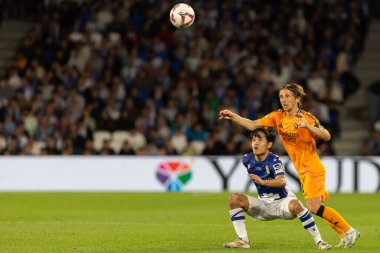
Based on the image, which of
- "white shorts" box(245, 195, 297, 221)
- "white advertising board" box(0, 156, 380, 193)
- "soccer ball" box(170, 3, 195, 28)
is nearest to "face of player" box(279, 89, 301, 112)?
"white shorts" box(245, 195, 297, 221)

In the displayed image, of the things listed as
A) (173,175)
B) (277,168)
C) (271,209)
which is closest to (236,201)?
(271,209)

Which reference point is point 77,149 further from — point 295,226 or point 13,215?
point 295,226

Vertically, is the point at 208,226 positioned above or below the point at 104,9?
below

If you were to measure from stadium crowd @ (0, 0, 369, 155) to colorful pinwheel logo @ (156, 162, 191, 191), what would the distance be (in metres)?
1.02

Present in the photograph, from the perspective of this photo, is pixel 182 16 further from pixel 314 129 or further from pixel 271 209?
pixel 271 209

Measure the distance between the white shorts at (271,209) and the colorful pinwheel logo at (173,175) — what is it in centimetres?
1225

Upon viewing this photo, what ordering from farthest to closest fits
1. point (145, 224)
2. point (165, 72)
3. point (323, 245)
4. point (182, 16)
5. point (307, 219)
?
1. point (165, 72)
2. point (145, 224)
3. point (182, 16)
4. point (323, 245)
5. point (307, 219)

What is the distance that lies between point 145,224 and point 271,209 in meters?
4.18

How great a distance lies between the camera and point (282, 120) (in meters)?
11.5

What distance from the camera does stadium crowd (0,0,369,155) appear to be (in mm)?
24719

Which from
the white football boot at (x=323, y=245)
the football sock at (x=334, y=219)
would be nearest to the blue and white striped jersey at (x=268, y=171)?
the football sock at (x=334, y=219)

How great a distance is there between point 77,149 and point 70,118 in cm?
105

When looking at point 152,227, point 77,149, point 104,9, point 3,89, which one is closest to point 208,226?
point 152,227

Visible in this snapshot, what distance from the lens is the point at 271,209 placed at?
10984mm
